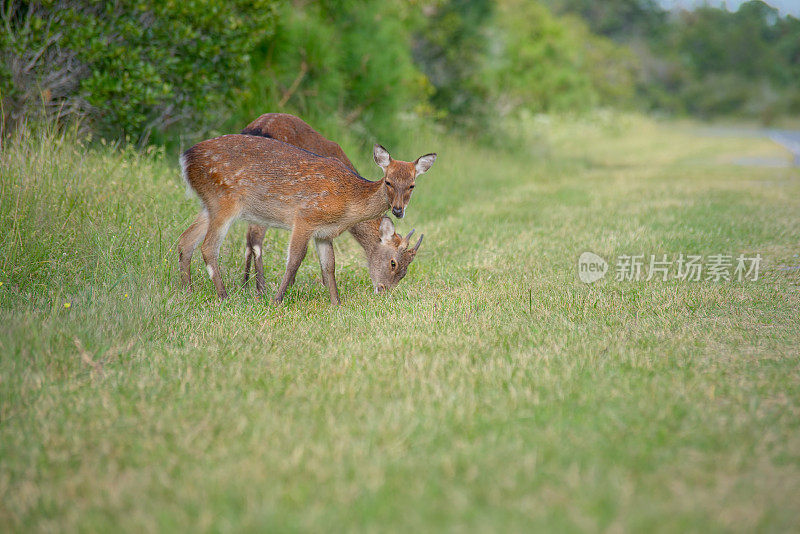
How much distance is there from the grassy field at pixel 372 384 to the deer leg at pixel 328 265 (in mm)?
143

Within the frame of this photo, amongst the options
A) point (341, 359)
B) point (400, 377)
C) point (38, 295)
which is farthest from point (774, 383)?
point (38, 295)

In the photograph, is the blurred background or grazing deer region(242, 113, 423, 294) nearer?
grazing deer region(242, 113, 423, 294)

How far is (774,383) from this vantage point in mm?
4574

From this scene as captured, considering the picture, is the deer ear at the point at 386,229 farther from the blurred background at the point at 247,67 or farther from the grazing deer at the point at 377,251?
the blurred background at the point at 247,67

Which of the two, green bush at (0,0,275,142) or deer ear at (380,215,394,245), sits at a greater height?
green bush at (0,0,275,142)

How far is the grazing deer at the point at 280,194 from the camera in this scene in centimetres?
685

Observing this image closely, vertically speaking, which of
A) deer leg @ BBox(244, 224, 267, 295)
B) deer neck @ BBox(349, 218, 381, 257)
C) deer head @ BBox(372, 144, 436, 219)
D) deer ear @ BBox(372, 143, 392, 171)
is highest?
deer ear @ BBox(372, 143, 392, 171)

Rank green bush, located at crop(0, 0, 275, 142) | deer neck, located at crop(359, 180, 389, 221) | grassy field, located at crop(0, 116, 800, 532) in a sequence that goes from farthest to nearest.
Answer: green bush, located at crop(0, 0, 275, 142)
deer neck, located at crop(359, 180, 389, 221)
grassy field, located at crop(0, 116, 800, 532)

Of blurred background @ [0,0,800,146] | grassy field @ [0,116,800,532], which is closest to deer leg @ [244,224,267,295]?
grassy field @ [0,116,800,532]

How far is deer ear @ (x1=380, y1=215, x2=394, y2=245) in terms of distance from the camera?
24.6 ft

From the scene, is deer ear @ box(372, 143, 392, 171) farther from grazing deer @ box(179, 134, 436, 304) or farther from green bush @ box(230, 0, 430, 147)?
green bush @ box(230, 0, 430, 147)

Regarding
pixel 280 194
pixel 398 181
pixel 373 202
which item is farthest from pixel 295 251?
pixel 398 181

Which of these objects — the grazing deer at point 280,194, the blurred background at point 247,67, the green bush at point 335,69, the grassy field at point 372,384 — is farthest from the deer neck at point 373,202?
the green bush at point 335,69

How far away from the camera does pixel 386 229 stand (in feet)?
24.8
